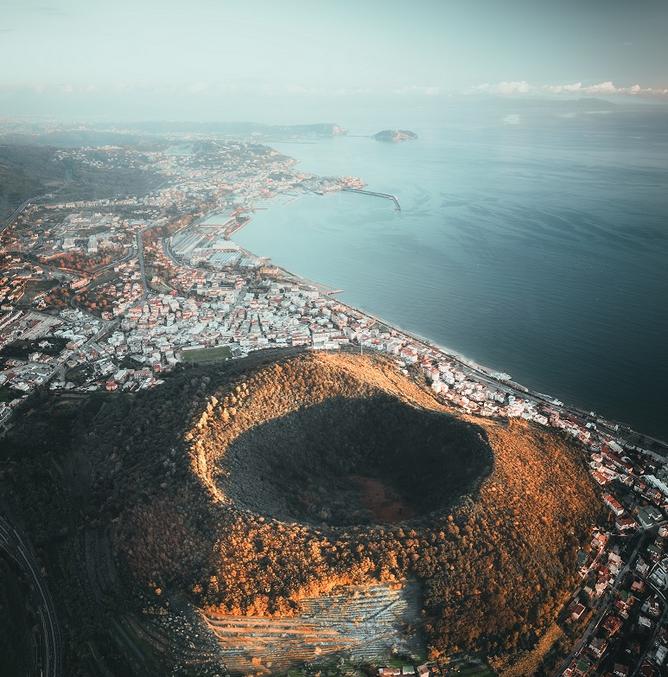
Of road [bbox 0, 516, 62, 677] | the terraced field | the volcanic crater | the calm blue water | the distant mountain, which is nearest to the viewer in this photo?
the terraced field

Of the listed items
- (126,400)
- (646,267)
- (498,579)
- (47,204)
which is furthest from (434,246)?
(47,204)

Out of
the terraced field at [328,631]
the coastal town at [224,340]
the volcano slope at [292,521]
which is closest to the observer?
the terraced field at [328,631]

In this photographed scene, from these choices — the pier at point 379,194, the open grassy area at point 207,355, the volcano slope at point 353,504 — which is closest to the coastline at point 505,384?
the volcano slope at point 353,504

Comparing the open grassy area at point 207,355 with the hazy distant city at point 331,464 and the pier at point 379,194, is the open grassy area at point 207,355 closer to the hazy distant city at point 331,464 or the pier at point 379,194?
the hazy distant city at point 331,464

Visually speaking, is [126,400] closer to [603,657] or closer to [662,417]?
[603,657]

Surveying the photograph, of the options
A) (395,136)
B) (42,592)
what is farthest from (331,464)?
(395,136)

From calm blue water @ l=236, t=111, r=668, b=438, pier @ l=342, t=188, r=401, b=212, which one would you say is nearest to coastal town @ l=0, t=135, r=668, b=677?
calm blue water @ l=236, t=111, r=668, b=438

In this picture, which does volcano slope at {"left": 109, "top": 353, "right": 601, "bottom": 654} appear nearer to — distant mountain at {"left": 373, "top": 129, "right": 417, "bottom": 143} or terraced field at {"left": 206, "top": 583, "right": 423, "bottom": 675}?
terraced field at {"left": 206, "top": 583, "right": 423, "bottom": 675}
